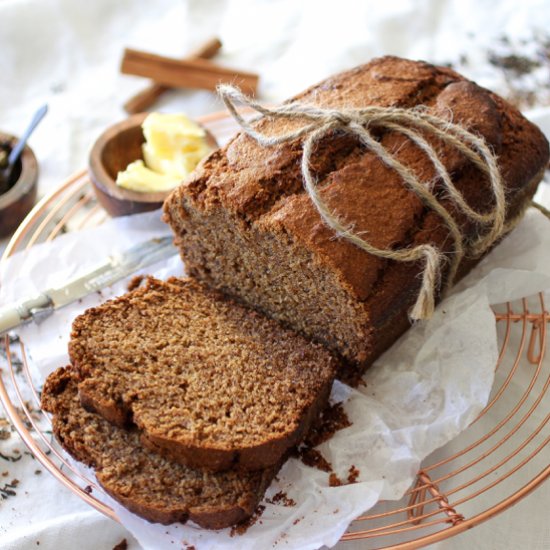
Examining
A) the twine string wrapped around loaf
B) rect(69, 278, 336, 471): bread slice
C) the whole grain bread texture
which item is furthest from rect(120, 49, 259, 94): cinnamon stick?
rect(69, 278, 336, 471): bread slice

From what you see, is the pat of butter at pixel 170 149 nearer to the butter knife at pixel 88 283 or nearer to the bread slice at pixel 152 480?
the butter knife at pixel 88 283

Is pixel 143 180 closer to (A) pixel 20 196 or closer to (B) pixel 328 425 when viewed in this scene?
(A) pixel 20 196

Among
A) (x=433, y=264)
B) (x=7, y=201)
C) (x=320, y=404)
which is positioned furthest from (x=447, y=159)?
(x=7, y=201)

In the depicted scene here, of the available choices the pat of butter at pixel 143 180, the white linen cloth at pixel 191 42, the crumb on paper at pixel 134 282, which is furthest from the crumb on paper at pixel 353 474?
the white linen cloth at pixel 191 42

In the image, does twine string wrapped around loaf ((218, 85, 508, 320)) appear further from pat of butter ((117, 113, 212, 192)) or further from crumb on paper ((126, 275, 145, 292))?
crumb on paper ((126, 275, 145, 292))

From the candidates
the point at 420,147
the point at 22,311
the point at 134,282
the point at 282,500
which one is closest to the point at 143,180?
the point at 134,282

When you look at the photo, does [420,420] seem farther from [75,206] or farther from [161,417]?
[75,206]
